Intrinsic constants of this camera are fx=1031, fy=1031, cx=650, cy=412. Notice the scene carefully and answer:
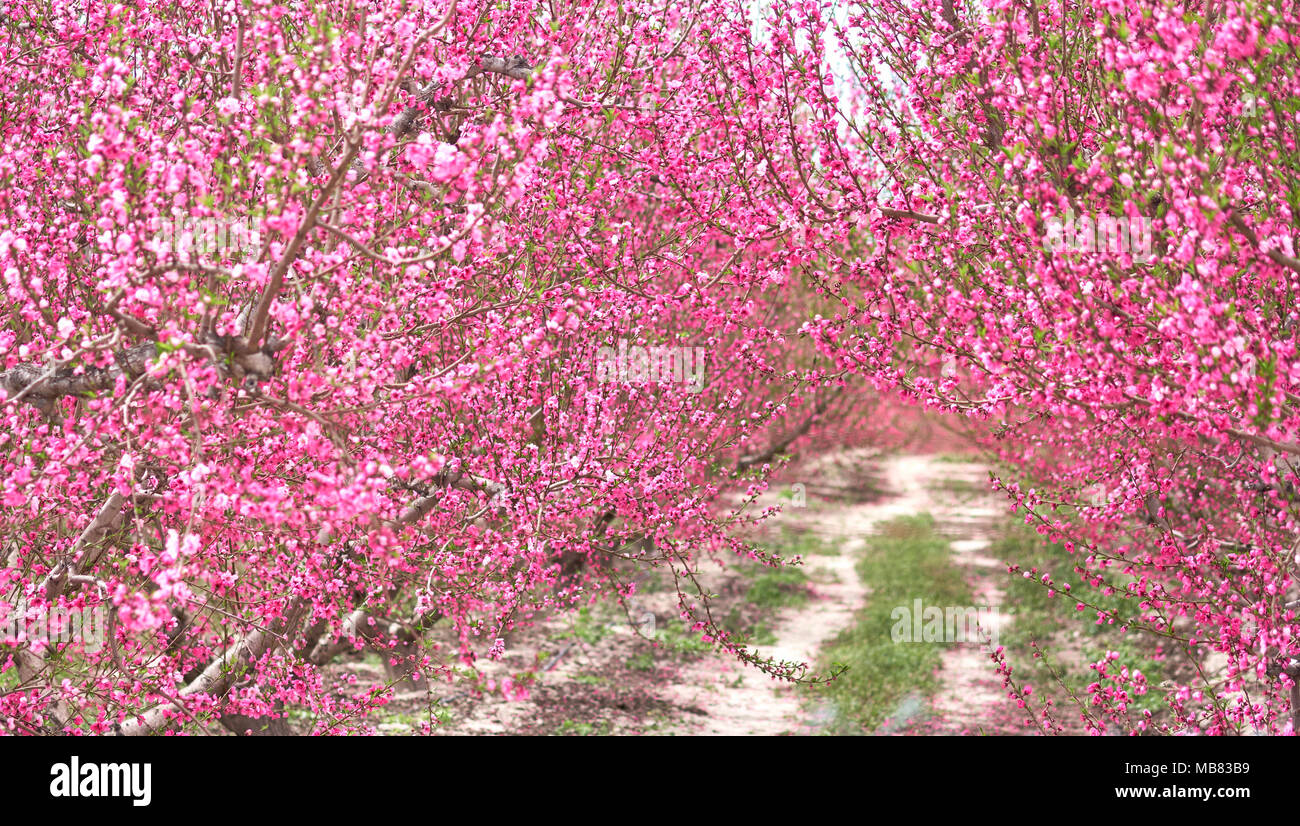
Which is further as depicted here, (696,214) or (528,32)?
(528,32)

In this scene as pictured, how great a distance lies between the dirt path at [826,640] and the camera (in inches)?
490

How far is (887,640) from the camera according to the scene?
15742mm

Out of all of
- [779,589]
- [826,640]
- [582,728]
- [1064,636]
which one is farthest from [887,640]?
[582,728]

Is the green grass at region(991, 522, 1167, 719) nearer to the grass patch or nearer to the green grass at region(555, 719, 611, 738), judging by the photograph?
the grass patch

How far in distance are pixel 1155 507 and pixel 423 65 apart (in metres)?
6.09

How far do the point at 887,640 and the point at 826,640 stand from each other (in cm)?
95

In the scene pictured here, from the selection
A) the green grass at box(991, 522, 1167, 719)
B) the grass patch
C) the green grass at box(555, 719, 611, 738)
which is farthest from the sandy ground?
the green grass at box(991, 522, 1167, 719)

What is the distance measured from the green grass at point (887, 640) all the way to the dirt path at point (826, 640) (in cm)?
25

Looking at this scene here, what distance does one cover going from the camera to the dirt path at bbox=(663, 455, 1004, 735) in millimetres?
12453

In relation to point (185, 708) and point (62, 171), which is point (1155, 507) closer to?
point (185, 708)

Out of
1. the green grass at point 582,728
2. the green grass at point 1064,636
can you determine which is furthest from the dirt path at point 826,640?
the green grass at point 582,728
